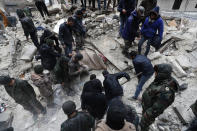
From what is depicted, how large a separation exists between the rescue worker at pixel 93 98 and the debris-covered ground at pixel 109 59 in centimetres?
Answer: 123

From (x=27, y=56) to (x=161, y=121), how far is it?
5.42m

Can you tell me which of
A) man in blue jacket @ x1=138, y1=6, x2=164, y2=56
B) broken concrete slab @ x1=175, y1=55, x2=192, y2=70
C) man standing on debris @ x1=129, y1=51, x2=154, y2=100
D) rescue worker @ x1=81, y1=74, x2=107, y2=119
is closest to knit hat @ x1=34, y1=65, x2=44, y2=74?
rescue worker @ x1=81, y1=74, x2=107, y2=119

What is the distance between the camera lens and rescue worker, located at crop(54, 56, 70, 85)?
3.69 m

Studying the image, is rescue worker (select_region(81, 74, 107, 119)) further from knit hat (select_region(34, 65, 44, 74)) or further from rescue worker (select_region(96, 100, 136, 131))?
knit hat (select_region(34, 65, 44, 74))

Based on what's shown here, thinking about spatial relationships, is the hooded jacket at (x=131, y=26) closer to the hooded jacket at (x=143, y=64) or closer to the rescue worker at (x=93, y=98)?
the hooded jacket at (x=143, y=64)

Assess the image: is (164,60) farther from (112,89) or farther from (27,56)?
(27,56)

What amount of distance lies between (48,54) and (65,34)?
3.48 feet

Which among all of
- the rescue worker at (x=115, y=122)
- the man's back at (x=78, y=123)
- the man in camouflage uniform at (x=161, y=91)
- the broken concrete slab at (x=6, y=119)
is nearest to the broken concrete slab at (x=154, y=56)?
the man in camouflage uniform at (x=161, y=91)

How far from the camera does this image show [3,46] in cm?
661

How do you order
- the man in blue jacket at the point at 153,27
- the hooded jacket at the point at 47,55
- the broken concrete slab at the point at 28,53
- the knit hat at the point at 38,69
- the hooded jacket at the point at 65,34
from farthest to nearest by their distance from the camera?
the broken concrete slab at the point at 28,53
the hooded jacket at the point at 65,34
the man in blue jacket at the point at 153,27
the hooded jacket at the point at 47,55
the knit hat at the point at 38,69

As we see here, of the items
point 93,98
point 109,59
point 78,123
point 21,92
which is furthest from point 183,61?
point 21,92

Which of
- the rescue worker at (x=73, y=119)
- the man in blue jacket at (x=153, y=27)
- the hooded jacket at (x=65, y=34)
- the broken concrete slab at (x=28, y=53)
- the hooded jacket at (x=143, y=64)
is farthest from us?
the broken concrete slab at (x=28, y=53)

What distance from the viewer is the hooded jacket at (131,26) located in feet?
14.9

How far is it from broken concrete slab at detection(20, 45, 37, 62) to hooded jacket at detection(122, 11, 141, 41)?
395 centimetres
